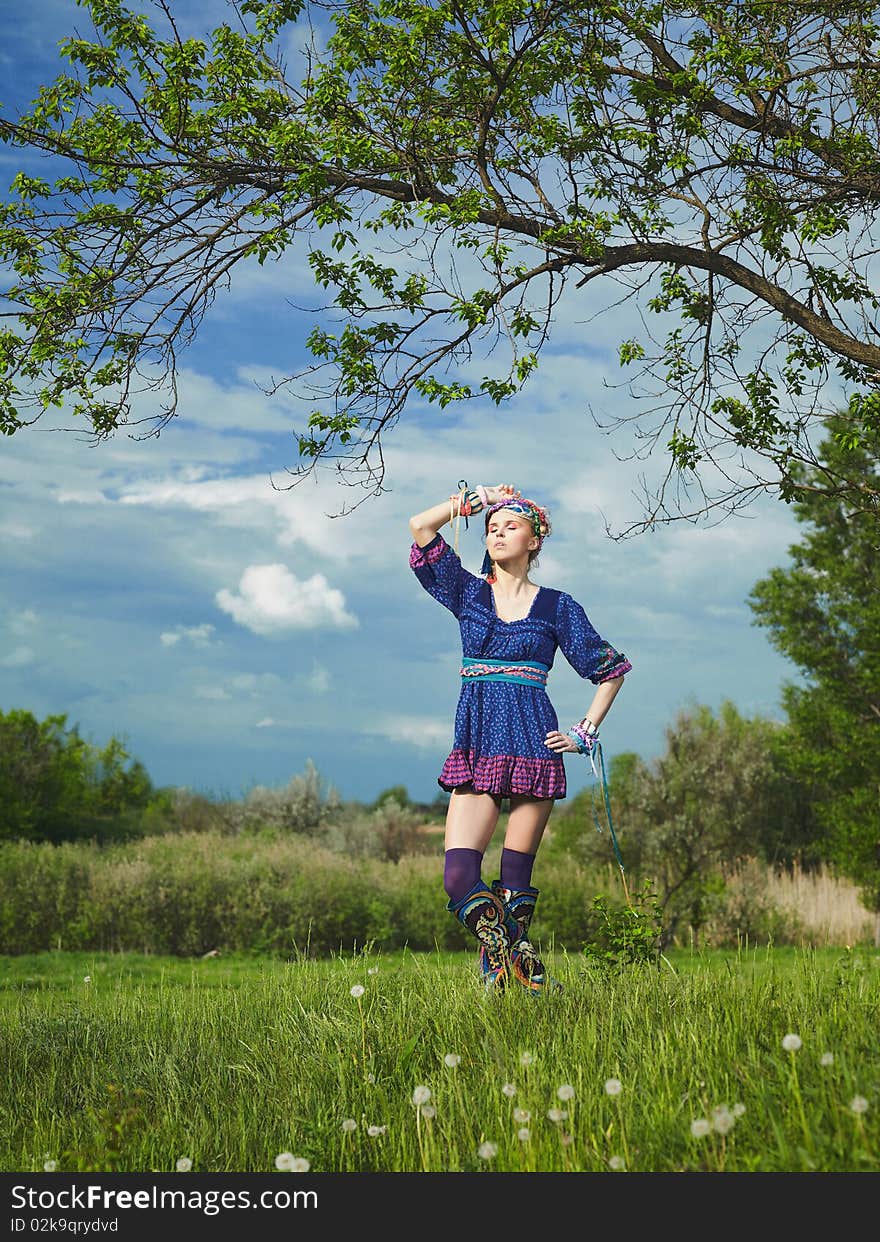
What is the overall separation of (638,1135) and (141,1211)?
5.39 feet

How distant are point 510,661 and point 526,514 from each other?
0.85 m

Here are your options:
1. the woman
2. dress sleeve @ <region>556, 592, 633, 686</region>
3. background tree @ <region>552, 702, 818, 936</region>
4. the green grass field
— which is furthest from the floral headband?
background tree @ <region>552, 702, 818, 936</region>

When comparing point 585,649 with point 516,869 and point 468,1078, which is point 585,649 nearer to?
point 516,869

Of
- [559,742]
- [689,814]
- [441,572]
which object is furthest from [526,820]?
[689,814]

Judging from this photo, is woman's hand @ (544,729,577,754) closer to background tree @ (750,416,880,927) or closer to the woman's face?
the woman's face

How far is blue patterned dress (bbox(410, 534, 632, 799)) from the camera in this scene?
5.59 m

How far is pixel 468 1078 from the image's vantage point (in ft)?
13.5

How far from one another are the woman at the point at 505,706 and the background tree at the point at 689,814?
388 inches

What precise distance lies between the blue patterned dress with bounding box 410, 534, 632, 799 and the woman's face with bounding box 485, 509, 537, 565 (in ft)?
0.67

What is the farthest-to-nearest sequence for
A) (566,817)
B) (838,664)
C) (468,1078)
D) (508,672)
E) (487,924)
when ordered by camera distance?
(566,817) → (838,664) → (508,672) → (487,924) → (468,1078)

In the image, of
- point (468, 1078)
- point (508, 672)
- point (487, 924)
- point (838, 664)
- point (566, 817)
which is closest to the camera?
point (468, 1078)

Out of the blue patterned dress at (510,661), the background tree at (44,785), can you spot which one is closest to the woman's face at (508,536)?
the blue patterned dress at (510,661)

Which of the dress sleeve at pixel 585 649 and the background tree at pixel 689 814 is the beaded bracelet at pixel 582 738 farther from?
the background tree at pixel 689 814

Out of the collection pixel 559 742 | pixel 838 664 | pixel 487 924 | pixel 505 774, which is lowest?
pixel 487 924
